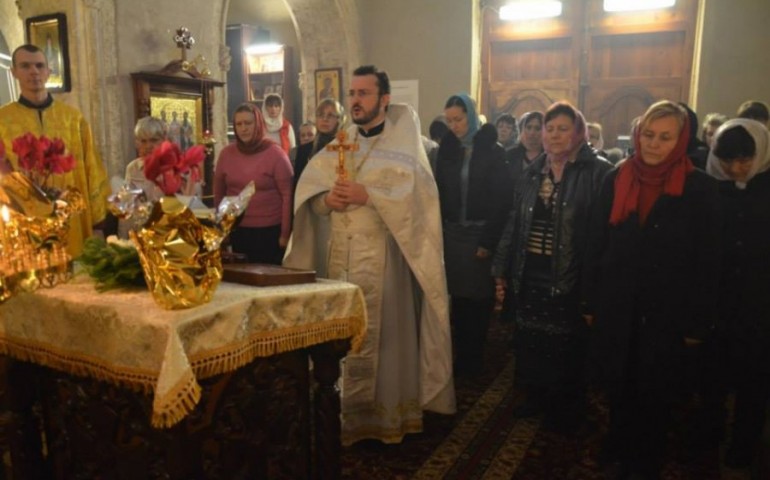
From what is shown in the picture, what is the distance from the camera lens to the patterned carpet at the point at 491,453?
9.14ft

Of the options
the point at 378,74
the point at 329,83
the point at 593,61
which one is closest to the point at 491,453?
the point at 378,74

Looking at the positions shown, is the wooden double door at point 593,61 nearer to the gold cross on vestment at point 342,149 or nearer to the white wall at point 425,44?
the white wall at point 425,44

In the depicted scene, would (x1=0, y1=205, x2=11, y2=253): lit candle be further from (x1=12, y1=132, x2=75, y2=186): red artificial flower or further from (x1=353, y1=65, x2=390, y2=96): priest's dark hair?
(x1=353, y1=65, x2=390, y2=96): priest's dark hair

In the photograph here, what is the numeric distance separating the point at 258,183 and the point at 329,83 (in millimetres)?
4854

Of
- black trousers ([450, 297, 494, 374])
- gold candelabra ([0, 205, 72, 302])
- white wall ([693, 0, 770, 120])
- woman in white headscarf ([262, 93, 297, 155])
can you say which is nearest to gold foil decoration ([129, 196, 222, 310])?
gold candelabra ([0, 205, 72, 302])

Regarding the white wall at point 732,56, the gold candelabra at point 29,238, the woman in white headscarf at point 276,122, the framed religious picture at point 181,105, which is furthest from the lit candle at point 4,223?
the white wall at point 732,56

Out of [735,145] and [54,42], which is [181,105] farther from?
[735,145]

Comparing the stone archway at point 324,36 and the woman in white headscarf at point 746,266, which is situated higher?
A: the stone archway at point 324,36

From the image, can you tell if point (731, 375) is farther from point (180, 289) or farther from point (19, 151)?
point (19, 151)

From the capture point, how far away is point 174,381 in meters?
1.54

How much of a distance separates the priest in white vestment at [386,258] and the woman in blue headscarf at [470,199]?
78 centimetres

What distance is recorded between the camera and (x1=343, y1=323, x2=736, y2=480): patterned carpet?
2.79 meters

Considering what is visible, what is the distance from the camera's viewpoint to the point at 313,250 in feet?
10.4

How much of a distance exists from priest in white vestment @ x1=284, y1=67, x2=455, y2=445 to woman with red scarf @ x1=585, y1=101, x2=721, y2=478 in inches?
29.9
